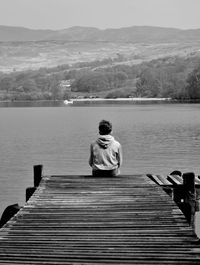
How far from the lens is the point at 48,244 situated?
8.77 meters

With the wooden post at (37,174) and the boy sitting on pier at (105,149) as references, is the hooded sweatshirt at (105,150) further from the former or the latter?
the wooden post at (37,174)

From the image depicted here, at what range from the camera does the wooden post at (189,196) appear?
1351 cm

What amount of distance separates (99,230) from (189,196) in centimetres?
450

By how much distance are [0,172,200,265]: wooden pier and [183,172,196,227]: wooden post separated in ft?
2.38

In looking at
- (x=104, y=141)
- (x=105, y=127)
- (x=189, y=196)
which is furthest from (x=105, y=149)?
(x=189, y=196)

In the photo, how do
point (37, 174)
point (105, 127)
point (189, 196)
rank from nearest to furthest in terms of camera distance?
point (189, 196) < point (105, 127) < point (37, 174)

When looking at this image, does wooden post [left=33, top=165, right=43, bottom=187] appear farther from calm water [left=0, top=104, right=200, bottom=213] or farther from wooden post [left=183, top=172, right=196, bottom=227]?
calm water [left=0, top=104, right=200, bottom=213]

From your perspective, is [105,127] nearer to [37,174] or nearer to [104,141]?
[104,141]

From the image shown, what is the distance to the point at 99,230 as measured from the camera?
9.56 metres

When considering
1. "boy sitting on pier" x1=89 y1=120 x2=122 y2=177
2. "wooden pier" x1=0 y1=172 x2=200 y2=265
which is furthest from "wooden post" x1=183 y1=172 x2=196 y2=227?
"boy sitting on pier" x1=89 y1=120 x2=122 y2=177

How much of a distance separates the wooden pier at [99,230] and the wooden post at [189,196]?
0.73 meters

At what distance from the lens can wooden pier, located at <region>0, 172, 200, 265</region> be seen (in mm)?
8180

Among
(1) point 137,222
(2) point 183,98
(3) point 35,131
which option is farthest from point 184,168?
(2) point 183,98

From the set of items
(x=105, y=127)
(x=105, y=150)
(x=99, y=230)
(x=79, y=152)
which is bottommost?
(x=79, y=152)
